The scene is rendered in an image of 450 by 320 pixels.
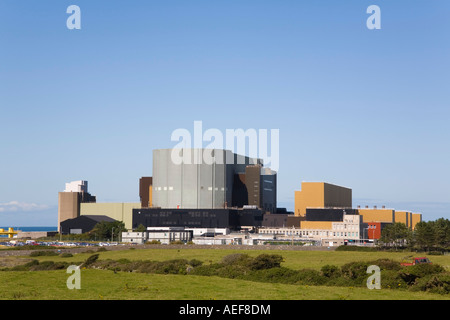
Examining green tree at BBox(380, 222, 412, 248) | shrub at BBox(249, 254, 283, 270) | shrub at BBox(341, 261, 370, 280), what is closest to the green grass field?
shrub at BBox(341, 261, 370, 280)

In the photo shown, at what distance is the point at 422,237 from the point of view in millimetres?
156750

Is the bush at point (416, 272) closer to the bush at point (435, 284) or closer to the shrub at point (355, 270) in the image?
the bush at point (435, 284)

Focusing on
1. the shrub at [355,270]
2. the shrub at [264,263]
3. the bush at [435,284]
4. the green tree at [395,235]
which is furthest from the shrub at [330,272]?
the green tree at [395,235]

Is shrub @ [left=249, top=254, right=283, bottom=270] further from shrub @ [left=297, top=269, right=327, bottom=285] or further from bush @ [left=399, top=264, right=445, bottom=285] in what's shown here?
bush @ [left=399, top=264, right=445, bottom=285]

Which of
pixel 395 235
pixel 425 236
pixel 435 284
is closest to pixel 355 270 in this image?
pixel 435 284

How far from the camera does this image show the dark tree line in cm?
15588

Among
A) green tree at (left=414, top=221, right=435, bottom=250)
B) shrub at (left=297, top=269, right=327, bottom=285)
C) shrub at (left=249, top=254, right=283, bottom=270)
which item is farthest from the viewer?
green tree at (left=414, top=221, right=435, bottom=250)

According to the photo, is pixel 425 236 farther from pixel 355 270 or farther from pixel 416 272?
pixel 416 272

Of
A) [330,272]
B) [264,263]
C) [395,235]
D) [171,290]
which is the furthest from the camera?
[395,235]

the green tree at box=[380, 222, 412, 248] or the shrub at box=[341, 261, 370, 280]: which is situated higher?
the shrub at box=[341, 261, 370, 280]

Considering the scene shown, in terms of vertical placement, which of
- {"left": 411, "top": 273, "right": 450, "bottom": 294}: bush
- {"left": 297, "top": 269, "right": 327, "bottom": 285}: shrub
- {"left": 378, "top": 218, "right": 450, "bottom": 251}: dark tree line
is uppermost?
{"left": 411, "top": 273, "right": 450, "bottom": 294}: bush
